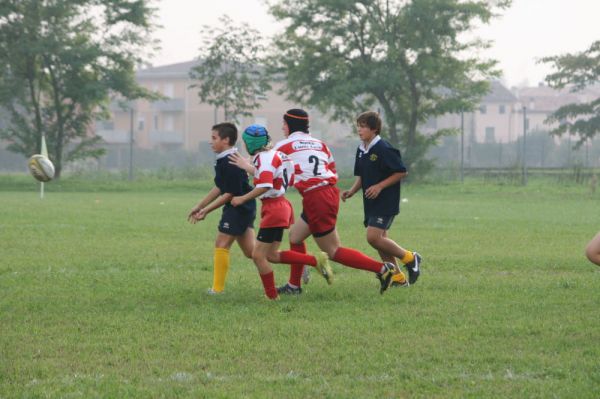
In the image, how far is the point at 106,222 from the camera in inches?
669

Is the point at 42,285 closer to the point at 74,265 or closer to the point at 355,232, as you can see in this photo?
the point at 74,265

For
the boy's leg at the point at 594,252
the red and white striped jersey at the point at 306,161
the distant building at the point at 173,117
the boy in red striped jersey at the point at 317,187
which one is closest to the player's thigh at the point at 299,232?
the boy in red striped jersey at the point at 317,187

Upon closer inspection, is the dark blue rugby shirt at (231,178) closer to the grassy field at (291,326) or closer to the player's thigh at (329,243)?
the player's thigh at (329,243)

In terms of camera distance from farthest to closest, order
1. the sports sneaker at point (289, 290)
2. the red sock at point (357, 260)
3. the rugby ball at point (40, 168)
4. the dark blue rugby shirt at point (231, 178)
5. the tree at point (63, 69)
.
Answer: the tree at point (63, 69), the rugby ball at point (40, 168), the sports sneaker at point (289, 290), the dark blue rugby shirt at point (231, 178), the red sock at point (357, 260)

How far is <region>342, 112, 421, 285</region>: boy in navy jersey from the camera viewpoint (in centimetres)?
871

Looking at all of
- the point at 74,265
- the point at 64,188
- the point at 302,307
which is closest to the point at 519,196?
the point at 64,188

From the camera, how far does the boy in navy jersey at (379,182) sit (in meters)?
8.71

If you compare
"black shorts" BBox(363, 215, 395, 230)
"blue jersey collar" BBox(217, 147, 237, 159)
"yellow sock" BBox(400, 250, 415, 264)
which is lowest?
"yellow sock" BBox(400, 250, 415, 264)

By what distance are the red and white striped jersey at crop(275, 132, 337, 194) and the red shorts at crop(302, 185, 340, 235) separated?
0.20 ft

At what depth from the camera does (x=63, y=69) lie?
120 ft

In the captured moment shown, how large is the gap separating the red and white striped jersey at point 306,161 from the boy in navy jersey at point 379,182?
359 mm

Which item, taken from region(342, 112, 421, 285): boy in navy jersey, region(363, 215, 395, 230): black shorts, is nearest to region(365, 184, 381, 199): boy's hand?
region(342, 112, 421, 285): boy in navy jersey

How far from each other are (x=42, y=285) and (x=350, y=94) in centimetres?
2815

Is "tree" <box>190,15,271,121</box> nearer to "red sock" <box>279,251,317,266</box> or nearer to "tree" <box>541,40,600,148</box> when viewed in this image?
"tree" <box>541,40,600,148</box>
